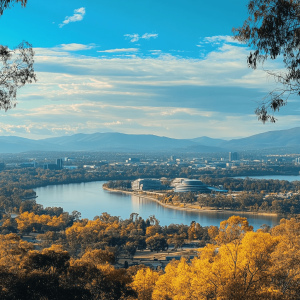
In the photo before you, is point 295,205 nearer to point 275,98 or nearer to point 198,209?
point 198,209

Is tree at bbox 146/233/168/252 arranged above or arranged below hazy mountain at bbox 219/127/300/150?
below

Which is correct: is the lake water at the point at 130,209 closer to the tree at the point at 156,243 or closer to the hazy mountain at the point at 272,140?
the tree at the point at 156,243

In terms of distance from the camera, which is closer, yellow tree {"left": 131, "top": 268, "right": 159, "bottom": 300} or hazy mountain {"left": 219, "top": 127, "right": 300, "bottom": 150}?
yellow tree {"left": 131, "top": 268, "right": 159, "bottom": 300}

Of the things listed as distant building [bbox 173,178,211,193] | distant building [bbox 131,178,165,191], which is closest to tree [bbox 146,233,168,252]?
distant building [bbox 173,178,211,193]

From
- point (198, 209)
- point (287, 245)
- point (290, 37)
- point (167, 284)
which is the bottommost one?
point (198, 209)

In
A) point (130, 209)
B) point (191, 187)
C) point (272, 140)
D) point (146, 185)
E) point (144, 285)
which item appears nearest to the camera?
point (144, 285)

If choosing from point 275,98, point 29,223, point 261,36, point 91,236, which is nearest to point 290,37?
point 261,36

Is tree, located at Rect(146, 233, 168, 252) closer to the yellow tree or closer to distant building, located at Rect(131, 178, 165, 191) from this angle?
the yellow tree

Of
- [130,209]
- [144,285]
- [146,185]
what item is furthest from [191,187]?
[144,285]

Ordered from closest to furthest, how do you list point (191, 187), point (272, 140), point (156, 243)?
point (156, 243) → point (191, 187) → point (272, 140)

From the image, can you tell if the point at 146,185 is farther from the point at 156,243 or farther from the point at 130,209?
the point at 156,243

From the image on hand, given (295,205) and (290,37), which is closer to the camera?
(290,37)
